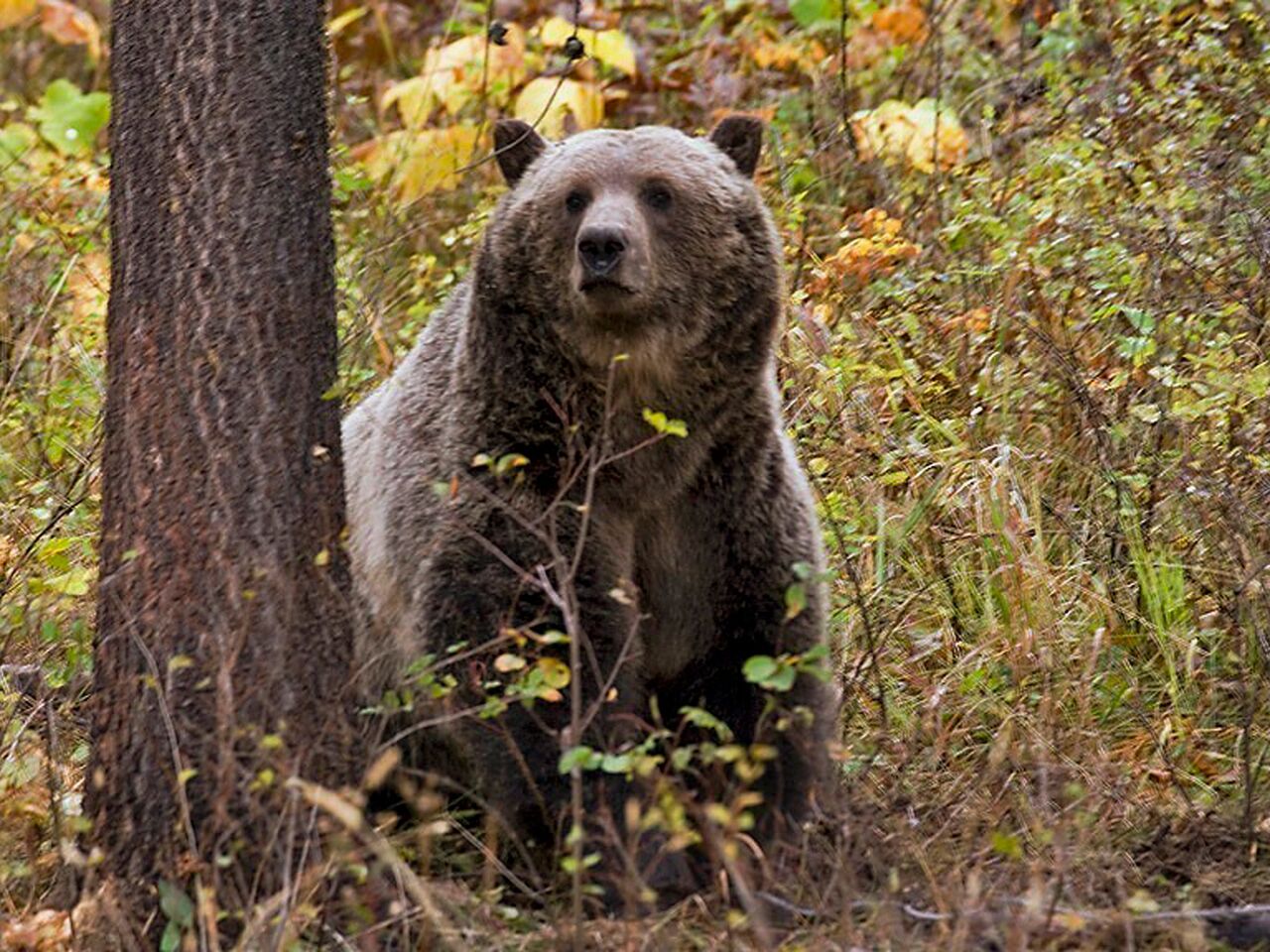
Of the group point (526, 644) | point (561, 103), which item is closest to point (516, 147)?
point (526, 644)

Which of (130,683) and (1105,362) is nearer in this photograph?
(130,683)

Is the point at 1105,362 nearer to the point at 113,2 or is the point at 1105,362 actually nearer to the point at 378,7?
the point at 113,2

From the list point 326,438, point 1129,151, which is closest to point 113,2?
point 326,438

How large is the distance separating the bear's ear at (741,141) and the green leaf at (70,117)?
4162 millimetres

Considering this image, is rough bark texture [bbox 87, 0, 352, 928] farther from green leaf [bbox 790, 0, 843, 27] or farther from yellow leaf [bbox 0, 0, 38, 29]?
yellow leaf [bbox 0, 0, 38, 29]

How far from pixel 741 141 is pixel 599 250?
73 cm

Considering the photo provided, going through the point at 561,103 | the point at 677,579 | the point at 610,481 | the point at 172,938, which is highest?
the point at 561,103

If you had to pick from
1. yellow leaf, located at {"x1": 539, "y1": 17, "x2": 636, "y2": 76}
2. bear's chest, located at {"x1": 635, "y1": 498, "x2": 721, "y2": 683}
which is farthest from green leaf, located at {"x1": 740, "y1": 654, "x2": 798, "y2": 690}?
yellow leaf, located at {"x1": 539, "y1": 17, "x2": 636, "y2": 76}

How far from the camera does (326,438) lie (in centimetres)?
425

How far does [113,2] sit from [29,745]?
5.27ft

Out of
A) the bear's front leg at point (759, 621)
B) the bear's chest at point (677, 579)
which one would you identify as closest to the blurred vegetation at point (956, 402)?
the bear's front leg at point (759, 621)

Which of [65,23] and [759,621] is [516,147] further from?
[65,23]

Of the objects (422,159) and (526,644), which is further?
(422,159)

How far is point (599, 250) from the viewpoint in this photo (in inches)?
183
